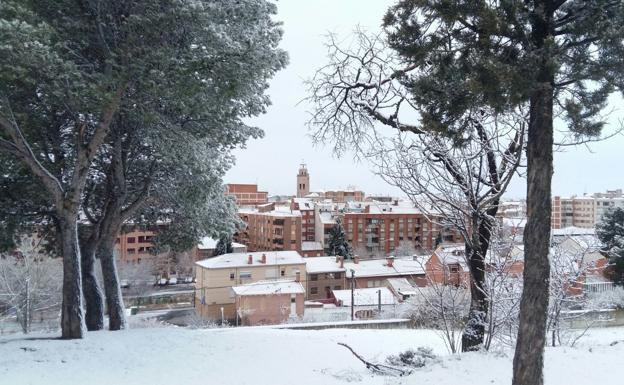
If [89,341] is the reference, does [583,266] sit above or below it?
above

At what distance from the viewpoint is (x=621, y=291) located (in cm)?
1917

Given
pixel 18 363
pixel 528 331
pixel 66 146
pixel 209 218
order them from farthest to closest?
pixel 209 218 → pixel 66 146 → pixel 18 363 → pixel 528 331

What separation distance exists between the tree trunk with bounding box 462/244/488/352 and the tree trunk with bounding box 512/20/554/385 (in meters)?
2.18

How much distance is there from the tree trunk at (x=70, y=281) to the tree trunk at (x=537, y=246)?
6777 millimetres

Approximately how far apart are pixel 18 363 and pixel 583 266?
9334mm

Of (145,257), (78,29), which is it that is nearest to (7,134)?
Answer: (78,29)

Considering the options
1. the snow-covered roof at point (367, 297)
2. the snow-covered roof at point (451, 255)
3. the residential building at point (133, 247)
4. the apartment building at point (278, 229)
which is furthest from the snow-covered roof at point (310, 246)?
the snow-covered roof at point (451, 255)

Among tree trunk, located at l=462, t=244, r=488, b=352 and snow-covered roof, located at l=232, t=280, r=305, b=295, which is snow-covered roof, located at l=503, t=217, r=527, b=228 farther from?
snow-covered roof, located at l=232, t=280, r=305, b=295

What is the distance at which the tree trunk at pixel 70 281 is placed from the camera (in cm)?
714

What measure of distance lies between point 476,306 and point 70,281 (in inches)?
256

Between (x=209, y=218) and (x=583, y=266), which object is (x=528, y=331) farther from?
(x=209, y=218)

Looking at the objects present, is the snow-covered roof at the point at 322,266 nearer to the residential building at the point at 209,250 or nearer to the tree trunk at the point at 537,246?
the residential building at the point at 209,250

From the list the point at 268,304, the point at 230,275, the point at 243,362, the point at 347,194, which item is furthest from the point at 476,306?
the point at 347,194

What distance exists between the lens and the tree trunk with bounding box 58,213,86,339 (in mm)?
7141
